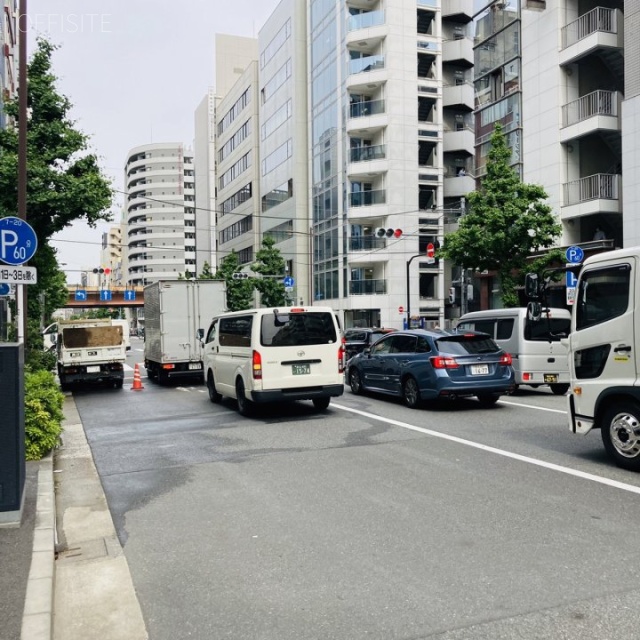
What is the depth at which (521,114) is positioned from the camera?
104 feet

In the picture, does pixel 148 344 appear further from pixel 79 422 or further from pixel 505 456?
pixel 505 456

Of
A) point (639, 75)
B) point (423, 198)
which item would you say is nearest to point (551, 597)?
point (639, 75)

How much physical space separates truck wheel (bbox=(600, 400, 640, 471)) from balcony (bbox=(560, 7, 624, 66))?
2365cm

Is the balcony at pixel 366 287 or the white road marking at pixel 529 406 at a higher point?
the balcony at pixel 366 287

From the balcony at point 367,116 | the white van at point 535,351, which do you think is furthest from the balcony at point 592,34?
the balcony at point 367,116

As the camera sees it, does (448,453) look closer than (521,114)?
Yes

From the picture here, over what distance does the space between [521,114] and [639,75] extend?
833 centimetres

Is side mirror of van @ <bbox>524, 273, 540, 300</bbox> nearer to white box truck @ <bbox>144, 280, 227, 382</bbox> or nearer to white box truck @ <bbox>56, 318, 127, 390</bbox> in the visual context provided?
white box truck @ <bbox>144, 280, 227, 382</bbox>

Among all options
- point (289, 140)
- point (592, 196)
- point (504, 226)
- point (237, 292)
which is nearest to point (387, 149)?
point (289, 140)

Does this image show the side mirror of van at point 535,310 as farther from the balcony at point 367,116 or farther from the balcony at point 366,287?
the balcony at point 367,116

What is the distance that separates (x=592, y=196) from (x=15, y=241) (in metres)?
24.4

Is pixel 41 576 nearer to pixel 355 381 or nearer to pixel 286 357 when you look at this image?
pixel 286 357

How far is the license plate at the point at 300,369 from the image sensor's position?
11898 mm

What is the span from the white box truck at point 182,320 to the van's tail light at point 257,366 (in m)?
7.81
